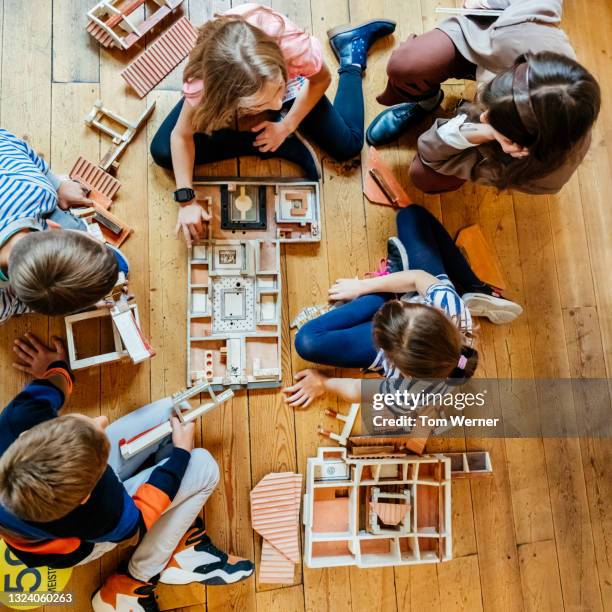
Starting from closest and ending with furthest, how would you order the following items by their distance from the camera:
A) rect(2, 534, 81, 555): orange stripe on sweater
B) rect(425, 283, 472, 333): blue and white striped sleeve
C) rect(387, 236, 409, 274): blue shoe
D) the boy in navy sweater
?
the boy in navy sweater
rect(2, 534, 81, 555): orange stripe on sweater
rect(425, 283, 472, 333): blue and white striped sleeve
rect(387, 236, 409, 274): blue shoe

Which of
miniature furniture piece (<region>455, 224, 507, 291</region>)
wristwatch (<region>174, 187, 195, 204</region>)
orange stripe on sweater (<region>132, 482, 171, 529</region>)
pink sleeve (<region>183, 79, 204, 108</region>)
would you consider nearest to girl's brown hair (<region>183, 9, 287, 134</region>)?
pink sleeve (<region>183, 79, 204, 108</region>)

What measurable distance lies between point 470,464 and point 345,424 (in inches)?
16.2

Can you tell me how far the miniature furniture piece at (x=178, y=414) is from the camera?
→ 143 cm

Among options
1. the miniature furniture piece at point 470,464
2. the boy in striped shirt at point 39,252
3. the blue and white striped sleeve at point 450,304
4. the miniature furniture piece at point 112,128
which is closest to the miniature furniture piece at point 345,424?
the miniature furniture piece at point 470,464

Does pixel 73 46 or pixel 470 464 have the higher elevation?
pixel 73 46

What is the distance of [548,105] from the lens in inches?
44.4

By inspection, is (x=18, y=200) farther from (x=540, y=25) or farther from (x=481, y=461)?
(x=481, y=461)

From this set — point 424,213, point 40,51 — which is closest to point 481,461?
point 424,213

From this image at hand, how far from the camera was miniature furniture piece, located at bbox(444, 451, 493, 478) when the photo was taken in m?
1.64

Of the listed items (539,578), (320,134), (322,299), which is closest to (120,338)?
(322,299)

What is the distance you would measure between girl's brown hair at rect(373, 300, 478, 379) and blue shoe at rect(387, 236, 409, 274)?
0.37 m

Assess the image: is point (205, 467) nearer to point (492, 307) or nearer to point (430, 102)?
point (492, 307)

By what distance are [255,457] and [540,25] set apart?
1.38 metres

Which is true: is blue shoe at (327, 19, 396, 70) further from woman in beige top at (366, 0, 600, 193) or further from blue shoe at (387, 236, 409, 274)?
blue shoe at (387, 236, 409, 274)
